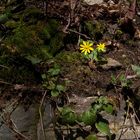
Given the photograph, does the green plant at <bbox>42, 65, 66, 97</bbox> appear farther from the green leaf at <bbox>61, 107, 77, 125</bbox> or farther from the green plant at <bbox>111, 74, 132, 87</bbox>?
the green plant at <bbox>111, 74, 132, 87</bbox>

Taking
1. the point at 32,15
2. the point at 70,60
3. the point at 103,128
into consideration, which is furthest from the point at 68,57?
the point at 103,128

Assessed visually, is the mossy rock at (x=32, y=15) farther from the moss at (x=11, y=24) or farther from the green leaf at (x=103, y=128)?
the green leaf at (x=103, y=128)

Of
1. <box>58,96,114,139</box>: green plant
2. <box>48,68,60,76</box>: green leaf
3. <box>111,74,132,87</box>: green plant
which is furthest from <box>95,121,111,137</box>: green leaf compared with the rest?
<box>48,68,60,76</box>: green leaf

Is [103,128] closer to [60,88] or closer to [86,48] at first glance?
[60,88]

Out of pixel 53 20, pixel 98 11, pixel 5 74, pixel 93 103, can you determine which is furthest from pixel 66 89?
pixel 98 11

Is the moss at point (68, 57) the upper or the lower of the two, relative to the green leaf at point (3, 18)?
lower

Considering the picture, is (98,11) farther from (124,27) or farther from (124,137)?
(124,137)

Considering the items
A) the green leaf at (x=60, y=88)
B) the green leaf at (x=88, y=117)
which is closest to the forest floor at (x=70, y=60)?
the green leaf at (x=60, y=88)
